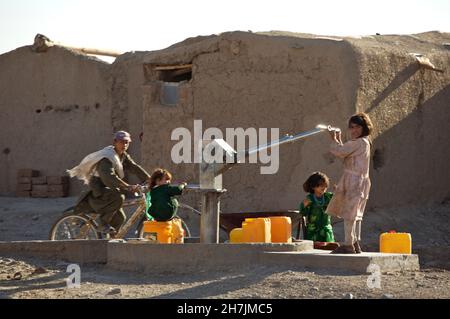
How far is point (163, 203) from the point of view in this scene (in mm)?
8203

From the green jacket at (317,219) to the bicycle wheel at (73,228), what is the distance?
6.47 ft

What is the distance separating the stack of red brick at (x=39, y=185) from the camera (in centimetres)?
1534

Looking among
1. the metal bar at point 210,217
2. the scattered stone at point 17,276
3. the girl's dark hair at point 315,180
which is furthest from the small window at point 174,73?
the scattered stone at point 17,276

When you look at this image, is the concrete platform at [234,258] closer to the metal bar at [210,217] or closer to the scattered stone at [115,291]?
the metal bar at [210,217]

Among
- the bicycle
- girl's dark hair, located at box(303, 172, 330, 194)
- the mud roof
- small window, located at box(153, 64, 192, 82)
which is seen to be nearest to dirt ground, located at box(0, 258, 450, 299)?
the bicycle

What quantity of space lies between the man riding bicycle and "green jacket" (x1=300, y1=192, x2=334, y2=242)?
60.2 inches

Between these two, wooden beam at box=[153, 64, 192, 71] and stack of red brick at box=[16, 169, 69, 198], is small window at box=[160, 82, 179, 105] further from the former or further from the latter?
stack of red brick at box=[16, 169, 69, 198]

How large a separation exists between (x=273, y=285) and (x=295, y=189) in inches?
186

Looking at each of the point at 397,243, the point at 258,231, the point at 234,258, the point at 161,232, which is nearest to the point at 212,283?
the point at 234,258

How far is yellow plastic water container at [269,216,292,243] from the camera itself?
827 centimetres

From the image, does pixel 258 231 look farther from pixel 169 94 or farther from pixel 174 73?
pixel 174 73

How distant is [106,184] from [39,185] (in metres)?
6.71

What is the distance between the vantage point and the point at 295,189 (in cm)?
1158
